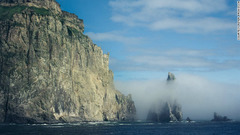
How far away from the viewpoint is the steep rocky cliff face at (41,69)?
5394 inches

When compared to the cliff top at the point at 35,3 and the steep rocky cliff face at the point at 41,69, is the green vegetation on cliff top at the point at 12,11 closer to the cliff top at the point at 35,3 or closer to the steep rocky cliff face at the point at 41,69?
the steep rocky cliff face at the point at 41,69

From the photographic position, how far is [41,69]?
481 ft

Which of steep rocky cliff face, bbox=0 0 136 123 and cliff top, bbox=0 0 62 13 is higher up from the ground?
cliff top, bbox=0 0 62 13

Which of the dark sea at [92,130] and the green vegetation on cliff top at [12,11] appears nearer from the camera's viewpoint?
the dark sea at [92,130]

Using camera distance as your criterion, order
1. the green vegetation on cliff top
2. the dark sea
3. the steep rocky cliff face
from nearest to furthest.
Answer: the dark sea, the steep rocky cliff face, the green vegetation on cliff top

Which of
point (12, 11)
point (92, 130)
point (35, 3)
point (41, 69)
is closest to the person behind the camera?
point (92, 130)

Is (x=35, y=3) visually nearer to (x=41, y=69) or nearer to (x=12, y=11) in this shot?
(x=12, y=11)

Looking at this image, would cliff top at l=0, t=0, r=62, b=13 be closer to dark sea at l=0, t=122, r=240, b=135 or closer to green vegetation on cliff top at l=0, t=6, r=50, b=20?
green vegetation on cliff top at l=0, t=6, r=50, b=20

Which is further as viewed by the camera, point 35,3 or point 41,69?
point 35,3

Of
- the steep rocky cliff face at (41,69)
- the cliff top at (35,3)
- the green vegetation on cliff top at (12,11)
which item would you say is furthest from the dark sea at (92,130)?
the cliff top at (35,3)

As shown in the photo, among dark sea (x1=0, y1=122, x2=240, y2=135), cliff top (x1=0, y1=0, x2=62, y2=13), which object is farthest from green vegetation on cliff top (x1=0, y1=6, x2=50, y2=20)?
dark sea (x1=0, y1=122, x2=240, y2=135)

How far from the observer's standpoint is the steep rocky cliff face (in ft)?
449

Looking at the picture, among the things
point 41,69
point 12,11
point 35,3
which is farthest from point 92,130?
point 35,3

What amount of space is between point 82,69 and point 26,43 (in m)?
40.3
